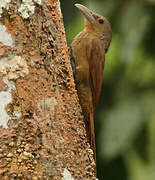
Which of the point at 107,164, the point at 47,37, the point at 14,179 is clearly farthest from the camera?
the point at 107,164

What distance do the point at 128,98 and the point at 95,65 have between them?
3.68ft

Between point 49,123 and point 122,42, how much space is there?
286cm

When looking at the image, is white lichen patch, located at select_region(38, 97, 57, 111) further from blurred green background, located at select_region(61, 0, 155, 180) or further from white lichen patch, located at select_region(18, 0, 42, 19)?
blurred green background, located at select_region(61, 0, 155, 180)

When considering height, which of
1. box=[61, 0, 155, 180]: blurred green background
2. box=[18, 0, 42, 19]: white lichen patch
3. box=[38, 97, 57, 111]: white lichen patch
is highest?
box=[18, 0, 42, 19]: white lichen patch

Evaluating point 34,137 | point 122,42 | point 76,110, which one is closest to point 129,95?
point 122,42

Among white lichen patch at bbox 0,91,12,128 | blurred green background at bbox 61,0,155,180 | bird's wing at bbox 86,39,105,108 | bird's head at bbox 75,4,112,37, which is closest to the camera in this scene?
white lichen patch at bbox 0,91,12,128

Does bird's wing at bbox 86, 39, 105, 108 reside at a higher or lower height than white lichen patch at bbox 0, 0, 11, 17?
lower

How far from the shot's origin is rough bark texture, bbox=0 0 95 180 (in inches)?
96.0

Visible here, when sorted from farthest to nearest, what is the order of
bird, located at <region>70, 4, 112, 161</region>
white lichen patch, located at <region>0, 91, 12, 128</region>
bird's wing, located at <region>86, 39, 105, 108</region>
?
bird's wing, located at <region>86, 39, 105, 108</region> < bird, located at <region>70, 4, 112, 161</region> < white lichen patch, located at <region>0, 91, 12, 128</region>

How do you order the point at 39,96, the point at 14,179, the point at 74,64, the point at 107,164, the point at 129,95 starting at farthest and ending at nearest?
the point at 129,95, the point at 107,164, the point at 74,64, the point at 39,96, the point at 14,179

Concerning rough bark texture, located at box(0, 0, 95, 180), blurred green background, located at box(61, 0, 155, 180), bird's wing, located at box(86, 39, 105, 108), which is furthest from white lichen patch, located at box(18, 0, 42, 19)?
blurred green background, located at box(61, 0, 155, 180)

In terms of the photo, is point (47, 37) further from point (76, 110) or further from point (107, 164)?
point (107, 164)

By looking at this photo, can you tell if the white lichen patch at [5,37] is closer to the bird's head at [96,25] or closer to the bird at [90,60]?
the bird at [90,60]

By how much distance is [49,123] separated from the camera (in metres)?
2.57
